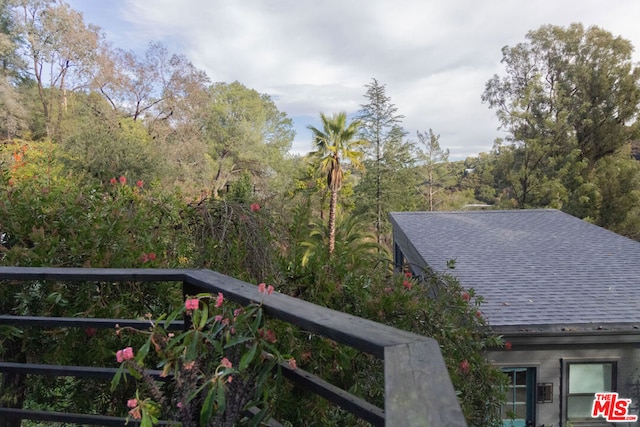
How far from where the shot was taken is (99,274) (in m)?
1.49

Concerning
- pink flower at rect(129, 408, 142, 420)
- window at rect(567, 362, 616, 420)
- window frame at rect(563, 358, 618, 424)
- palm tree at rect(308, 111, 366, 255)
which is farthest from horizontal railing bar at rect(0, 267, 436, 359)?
palm tree at rect(308, 111, 366, 255)

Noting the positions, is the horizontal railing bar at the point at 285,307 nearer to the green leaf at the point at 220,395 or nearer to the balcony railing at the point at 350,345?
the balcony railing at the point at 350,345

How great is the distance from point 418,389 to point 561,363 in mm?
8394

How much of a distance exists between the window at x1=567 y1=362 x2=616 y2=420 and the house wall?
0.38 ft

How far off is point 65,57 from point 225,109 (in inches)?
379

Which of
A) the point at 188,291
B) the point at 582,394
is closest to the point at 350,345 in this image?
the point at 188,291

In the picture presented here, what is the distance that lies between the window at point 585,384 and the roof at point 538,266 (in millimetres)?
1156

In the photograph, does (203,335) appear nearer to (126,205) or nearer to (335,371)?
(335,371)

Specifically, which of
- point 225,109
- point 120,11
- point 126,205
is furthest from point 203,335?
point 225,109

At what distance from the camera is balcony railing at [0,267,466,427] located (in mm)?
616

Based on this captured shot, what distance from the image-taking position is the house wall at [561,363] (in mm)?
7332

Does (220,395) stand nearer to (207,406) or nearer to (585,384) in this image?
(207,406)

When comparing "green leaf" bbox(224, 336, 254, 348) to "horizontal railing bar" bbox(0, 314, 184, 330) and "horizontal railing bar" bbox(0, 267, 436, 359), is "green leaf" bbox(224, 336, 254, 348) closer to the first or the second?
"horizontal railing bar" bbox(0, 267, 436, 359)

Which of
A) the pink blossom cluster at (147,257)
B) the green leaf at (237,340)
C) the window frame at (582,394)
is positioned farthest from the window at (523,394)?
the green leaf at (237,340)
